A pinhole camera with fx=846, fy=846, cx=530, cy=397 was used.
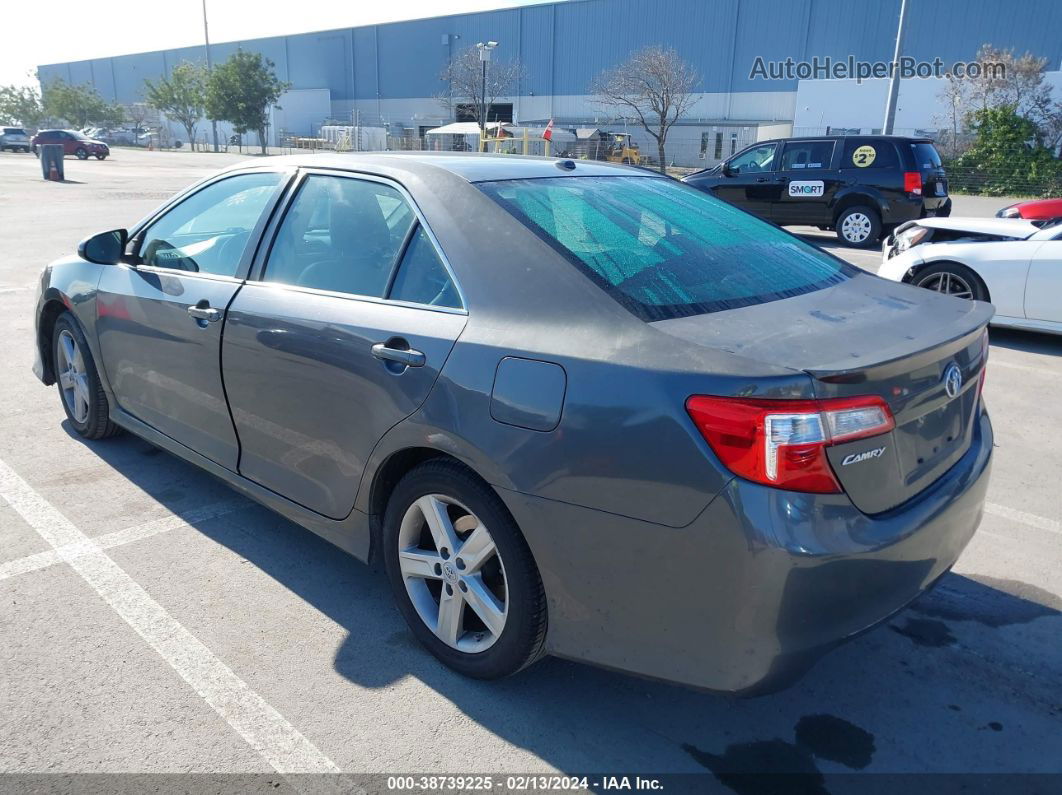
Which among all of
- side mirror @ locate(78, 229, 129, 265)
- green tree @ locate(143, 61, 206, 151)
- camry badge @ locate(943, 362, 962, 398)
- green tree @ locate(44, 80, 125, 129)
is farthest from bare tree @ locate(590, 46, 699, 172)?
green tree @ locate(44, 80, 125, 129)

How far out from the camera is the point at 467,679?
2.85 m

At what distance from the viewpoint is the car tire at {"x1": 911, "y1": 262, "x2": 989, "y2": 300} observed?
7543 mm

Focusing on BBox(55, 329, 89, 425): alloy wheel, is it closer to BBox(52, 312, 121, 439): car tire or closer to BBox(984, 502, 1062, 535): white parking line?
BBox(52, 312, 121, 439): car tire

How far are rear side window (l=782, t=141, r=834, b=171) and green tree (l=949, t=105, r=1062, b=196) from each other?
18016 mm

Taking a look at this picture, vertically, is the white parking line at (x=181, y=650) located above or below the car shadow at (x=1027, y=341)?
below

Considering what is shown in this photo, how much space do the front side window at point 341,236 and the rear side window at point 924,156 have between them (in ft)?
41.7

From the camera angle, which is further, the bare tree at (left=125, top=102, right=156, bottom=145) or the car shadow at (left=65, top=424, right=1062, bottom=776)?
the bare tree at (left=125, top=102, right=156, bottom=145)

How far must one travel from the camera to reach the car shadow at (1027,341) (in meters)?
7.63

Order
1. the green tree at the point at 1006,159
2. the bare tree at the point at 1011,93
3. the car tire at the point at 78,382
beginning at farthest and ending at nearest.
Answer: the bare tree at the point at 1011,93 → the green tree at the point at 1006,159 → the car tire at the point at 78,382

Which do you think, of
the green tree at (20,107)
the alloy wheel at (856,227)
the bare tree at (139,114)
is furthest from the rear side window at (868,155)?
the green tree at (20,107)

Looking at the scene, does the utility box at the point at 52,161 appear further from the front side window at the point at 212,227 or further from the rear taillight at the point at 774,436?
the rear taillight at the point at 774,436

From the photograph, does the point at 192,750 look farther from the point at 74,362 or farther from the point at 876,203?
the point at 876,203

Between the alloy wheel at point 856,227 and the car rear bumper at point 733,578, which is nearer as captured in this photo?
the car rear bumper at point 733,578

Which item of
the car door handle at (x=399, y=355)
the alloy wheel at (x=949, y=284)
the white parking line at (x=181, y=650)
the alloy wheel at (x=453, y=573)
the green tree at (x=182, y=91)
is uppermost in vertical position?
the green tree at (x=182, y=91)
